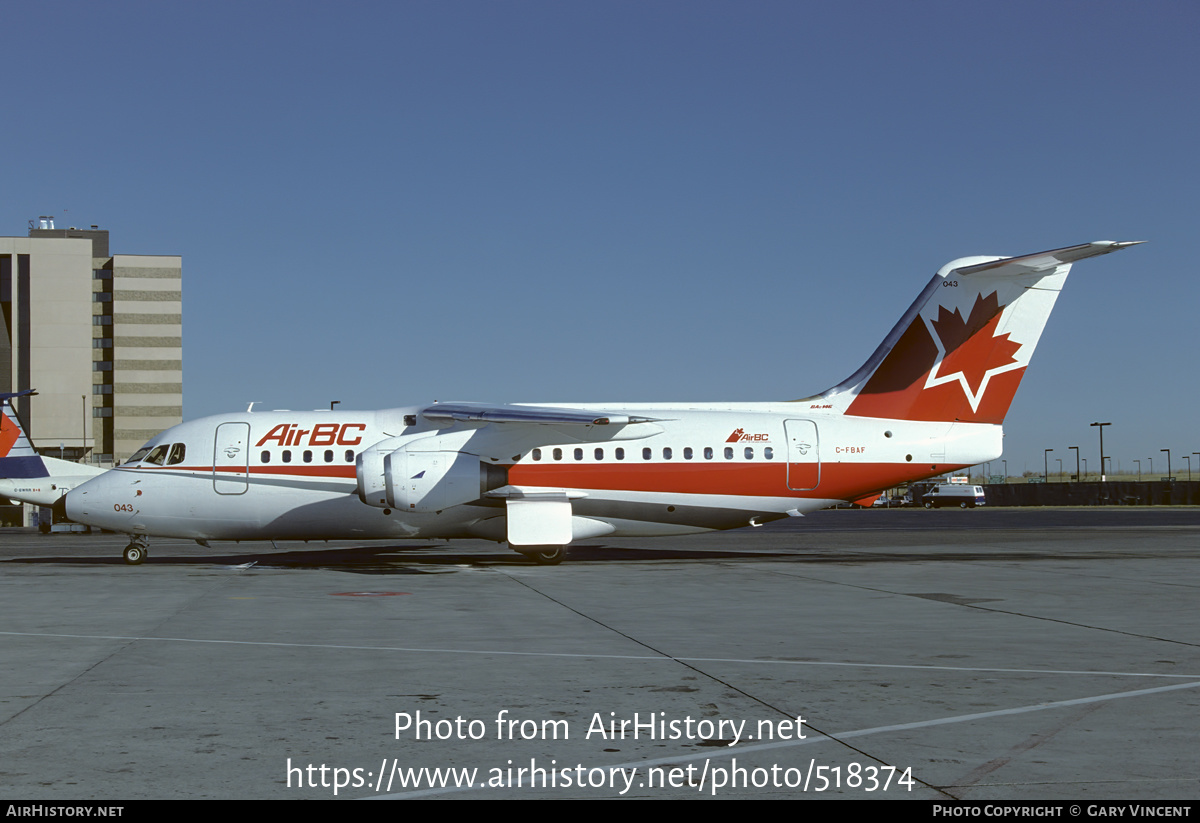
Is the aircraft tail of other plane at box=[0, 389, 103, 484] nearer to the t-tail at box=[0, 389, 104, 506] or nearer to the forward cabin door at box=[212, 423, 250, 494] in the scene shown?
the t-tail at box=[0, 389, 104, 506]

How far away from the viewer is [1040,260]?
24.5 meters

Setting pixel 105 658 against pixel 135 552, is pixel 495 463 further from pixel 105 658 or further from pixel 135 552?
pixel 105 658

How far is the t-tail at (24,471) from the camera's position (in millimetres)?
40312

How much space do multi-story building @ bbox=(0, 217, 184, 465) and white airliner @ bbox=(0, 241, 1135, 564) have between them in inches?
3797

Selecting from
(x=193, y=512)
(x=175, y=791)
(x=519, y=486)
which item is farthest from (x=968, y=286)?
(x=175, y=791)

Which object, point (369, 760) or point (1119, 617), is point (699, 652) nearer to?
point (369, 760)

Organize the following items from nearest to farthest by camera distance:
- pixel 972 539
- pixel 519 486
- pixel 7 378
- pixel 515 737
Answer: pixel 515 737 < pixel 519 486 < pixel 972 539 < pixel 7 378

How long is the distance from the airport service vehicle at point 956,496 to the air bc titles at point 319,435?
3016 inches

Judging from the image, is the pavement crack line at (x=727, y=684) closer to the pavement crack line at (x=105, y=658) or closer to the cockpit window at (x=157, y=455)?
the pavement crack line at (x=105, y=658)

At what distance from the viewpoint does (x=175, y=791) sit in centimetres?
592

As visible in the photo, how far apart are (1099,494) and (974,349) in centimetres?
7818

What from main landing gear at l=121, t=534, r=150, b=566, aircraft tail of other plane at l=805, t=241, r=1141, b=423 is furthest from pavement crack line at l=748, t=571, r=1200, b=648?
main landing gear at l=121, t=534, r=150, b=566

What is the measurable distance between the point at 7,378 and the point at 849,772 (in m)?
130

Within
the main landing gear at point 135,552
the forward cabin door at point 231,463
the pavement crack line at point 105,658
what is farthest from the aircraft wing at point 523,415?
the main landing gear at point 135,552
